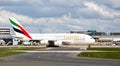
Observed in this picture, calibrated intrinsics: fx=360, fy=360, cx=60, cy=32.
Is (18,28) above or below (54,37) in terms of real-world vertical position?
above

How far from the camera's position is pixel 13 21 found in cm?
11869

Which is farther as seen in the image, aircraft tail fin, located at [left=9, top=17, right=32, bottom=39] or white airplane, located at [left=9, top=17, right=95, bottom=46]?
aircraft tail fin, located at [left=9, top=17, right=32, bottom=39]

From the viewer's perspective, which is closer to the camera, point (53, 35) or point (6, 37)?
point (53, 35)

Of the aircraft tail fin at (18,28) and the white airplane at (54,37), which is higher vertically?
the aircraft tail fin at (18,28)

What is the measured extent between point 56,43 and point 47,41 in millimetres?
3008

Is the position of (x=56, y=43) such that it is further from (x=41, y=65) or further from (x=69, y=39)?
(x=41, y=65)

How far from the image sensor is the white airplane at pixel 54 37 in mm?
111312

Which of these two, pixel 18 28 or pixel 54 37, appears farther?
pixel 18 28

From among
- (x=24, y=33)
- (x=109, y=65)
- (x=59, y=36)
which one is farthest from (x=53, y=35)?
(x=109, y=65)

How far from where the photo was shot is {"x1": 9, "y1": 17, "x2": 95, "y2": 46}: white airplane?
365 feet

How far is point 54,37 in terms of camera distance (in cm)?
11344

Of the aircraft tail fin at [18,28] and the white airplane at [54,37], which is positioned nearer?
the white airplane at [54,37]

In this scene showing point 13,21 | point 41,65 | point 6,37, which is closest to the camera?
point 41,65

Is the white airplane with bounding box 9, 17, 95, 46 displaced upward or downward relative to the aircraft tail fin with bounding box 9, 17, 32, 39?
downward
